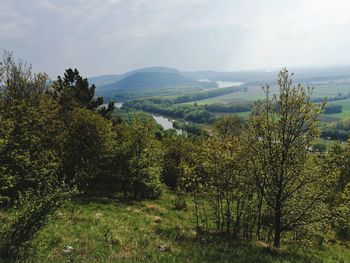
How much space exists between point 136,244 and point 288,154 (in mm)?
10977

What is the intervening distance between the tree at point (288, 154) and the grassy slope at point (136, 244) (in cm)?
319

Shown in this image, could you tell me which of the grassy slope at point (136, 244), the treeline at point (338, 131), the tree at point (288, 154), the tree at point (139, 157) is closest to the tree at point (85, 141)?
the grassy slope at point (136, 244)

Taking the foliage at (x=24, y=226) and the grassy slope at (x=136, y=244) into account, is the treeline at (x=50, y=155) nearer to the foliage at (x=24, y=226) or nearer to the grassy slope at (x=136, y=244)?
the foliage at (x=24, y=226)

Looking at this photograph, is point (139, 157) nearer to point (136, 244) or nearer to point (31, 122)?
point (31, 122)

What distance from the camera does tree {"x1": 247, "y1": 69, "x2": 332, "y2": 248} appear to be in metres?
20.1

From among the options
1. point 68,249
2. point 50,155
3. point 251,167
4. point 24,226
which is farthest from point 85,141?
point 24,226

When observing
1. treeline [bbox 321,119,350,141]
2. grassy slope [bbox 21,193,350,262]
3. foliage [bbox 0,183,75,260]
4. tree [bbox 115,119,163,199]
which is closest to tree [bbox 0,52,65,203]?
grassy slope [bbox 21,193,350,262]

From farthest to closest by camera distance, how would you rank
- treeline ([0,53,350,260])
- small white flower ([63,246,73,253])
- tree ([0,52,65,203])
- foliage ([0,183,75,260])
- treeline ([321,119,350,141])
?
treeline ([321,119,350,141])
tree ([0,52,65,203])
treeline ([0,53,350,260])
small white flower ([63,246,73,253])
foliage ([0,183,75,260])

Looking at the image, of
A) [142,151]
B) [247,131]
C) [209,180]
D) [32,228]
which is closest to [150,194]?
[142,151]

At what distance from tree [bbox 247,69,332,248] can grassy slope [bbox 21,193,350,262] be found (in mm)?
3194

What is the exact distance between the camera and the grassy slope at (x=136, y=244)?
1542 cm

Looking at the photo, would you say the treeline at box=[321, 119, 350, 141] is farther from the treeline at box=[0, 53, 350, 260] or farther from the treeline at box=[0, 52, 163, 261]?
the treeline at box=[0, 53, 350, 260]

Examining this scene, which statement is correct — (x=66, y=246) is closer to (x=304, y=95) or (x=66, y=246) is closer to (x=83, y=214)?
(x=83, y=214)

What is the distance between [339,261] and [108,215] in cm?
1847
